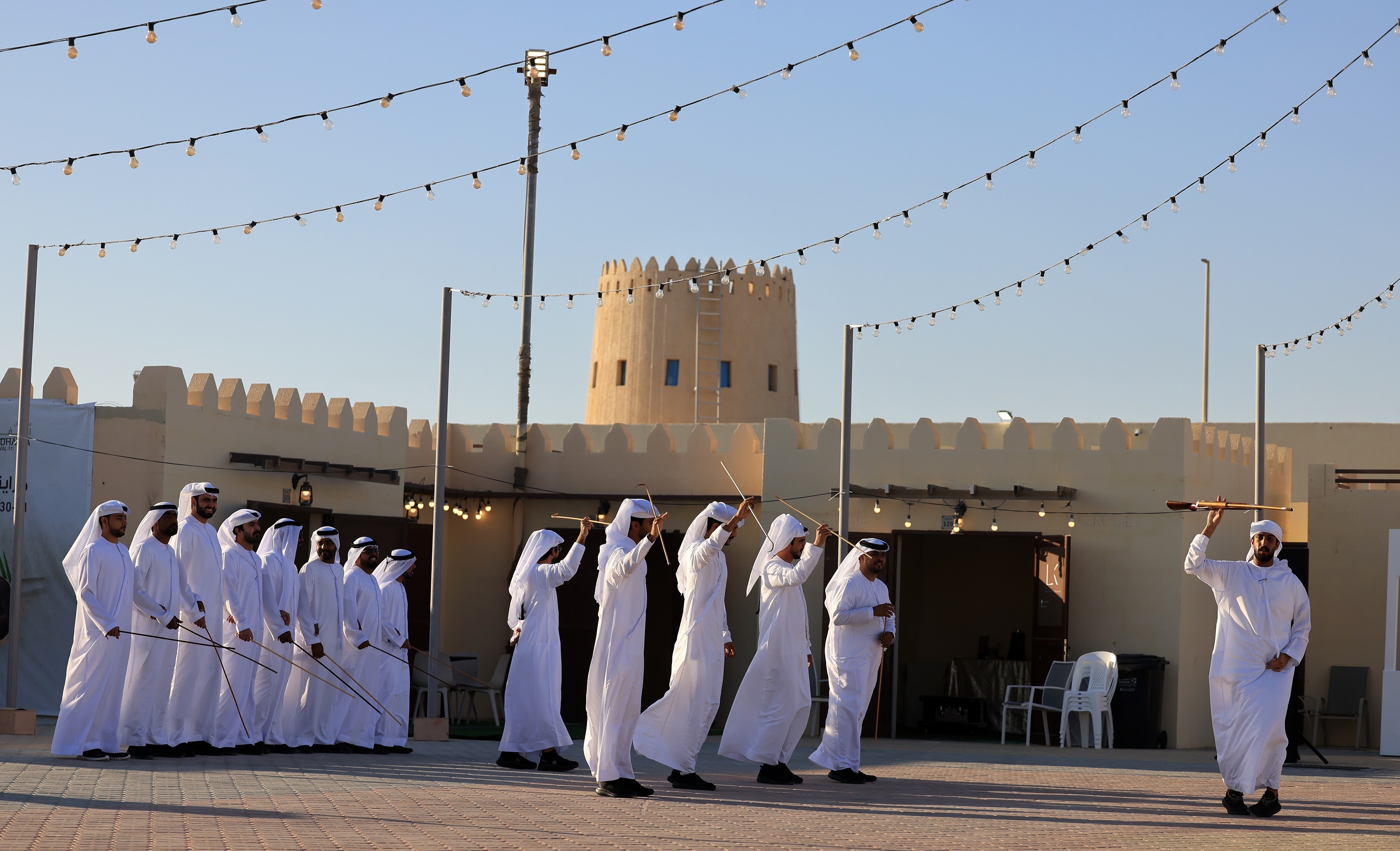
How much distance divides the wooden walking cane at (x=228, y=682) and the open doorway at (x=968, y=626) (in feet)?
21.0

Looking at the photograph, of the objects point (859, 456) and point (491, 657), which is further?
point (491, 657)

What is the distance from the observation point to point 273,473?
16.1 meters

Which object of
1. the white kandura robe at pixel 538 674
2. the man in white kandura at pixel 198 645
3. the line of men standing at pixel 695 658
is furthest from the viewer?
the man in white kandura at pixel 198 645

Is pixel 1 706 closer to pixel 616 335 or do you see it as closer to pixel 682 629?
pixel 682 629

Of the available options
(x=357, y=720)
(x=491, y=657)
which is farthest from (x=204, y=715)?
(x=491, y=657)

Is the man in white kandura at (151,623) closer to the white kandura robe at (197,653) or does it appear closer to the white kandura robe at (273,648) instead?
the white kandura robe at (197,653)

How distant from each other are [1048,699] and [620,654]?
25.9 ft

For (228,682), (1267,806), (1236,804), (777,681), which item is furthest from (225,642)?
(1267,806)

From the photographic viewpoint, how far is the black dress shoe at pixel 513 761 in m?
11.2

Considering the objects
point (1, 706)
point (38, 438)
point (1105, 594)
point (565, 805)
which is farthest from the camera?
point (1105, 594)

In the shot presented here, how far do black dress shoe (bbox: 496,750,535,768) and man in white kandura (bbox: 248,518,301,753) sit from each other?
1939 mm

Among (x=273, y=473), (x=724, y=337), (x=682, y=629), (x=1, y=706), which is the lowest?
(x=1, y=706)

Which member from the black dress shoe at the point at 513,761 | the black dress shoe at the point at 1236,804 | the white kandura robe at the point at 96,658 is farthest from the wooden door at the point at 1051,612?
the white kandura robe at the point at 96,658

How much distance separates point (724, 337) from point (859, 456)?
837 cm
